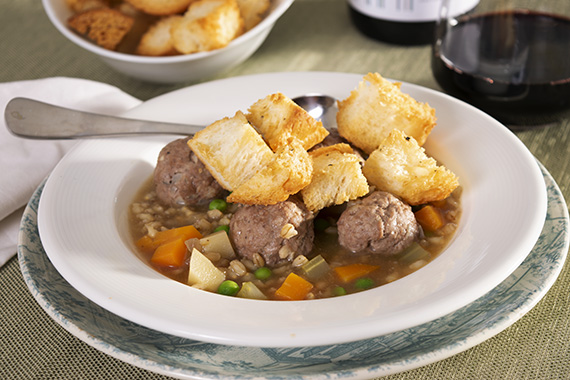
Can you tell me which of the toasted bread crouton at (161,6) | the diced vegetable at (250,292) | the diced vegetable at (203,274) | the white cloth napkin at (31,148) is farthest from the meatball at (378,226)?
the toasted bread crouton at (161,6)

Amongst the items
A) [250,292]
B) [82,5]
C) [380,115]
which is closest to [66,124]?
[82,5]

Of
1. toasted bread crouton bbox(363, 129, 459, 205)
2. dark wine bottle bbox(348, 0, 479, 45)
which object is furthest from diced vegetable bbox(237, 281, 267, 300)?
dark wine bottle bbox(348, 0, 479, 45)

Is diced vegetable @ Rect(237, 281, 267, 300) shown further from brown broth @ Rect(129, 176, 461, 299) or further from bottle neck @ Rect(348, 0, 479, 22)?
bottle neck @ Rect(348, 0, 479, 22)

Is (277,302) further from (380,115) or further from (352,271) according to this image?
(380,115)

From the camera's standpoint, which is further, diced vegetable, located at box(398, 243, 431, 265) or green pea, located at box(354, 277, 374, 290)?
diced vegetable, located at box(398, 243, 431, 265)

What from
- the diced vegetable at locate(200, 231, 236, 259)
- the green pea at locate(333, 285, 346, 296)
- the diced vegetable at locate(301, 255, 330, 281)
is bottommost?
the diced vegetable at locate(301, 255, 330, 281)

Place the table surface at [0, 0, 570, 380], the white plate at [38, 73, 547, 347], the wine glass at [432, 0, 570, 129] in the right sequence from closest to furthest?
the white plate at [38, 73, 547, 347], the table surface at [0, 0, 570, 380], the wine glass at [432, 0, 570, 129]

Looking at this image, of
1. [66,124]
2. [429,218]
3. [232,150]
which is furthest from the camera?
[66,124]
